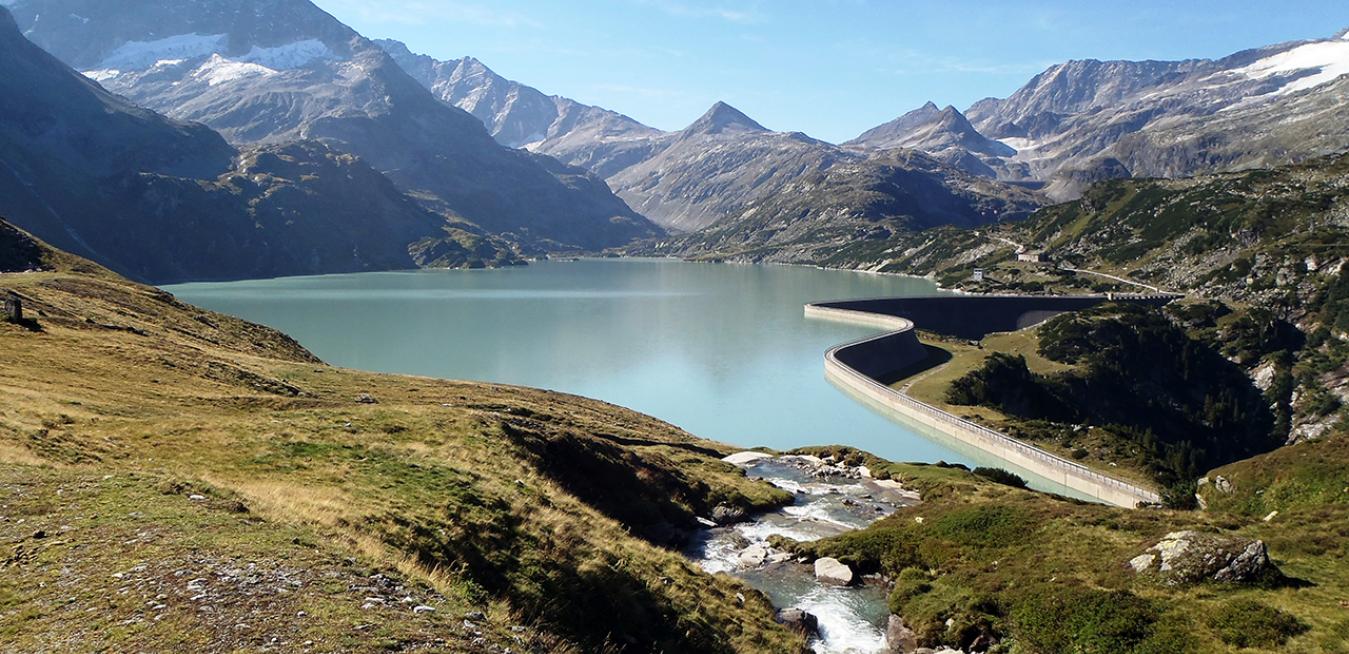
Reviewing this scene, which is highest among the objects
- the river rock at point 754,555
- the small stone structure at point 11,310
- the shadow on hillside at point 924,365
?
the small stone structure at point 11,310

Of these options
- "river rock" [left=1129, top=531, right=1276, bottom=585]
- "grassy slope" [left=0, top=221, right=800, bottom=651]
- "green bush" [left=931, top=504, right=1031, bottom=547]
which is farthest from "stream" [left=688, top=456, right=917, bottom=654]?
"river rock" [left=1129, top=531, right=1276, bottom=585]

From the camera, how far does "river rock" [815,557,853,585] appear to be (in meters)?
34.7

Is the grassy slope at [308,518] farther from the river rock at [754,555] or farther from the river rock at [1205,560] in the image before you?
the river rock at [1205,560]

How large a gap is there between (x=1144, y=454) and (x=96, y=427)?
82.9 meters

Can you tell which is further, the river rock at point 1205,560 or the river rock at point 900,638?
the river rock at point 900,638

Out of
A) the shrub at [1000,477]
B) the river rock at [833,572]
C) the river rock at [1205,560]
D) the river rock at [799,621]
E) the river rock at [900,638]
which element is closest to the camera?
the river rock at [1205,560]

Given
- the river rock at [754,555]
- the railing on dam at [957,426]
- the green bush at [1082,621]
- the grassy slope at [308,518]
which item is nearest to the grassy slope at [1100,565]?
the green bush at [1082,621]

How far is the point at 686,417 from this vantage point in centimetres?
10512

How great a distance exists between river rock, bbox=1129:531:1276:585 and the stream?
9945 mm

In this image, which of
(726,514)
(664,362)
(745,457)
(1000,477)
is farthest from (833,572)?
(664,362)

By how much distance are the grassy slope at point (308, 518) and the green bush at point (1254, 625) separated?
43.2 ft

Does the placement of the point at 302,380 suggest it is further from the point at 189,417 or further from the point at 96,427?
the point at 96,427

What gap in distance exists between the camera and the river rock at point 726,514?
4478 cm

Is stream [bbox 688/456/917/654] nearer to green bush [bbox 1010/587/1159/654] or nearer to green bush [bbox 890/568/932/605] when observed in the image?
green bush [bbox 890/568/932/605]
